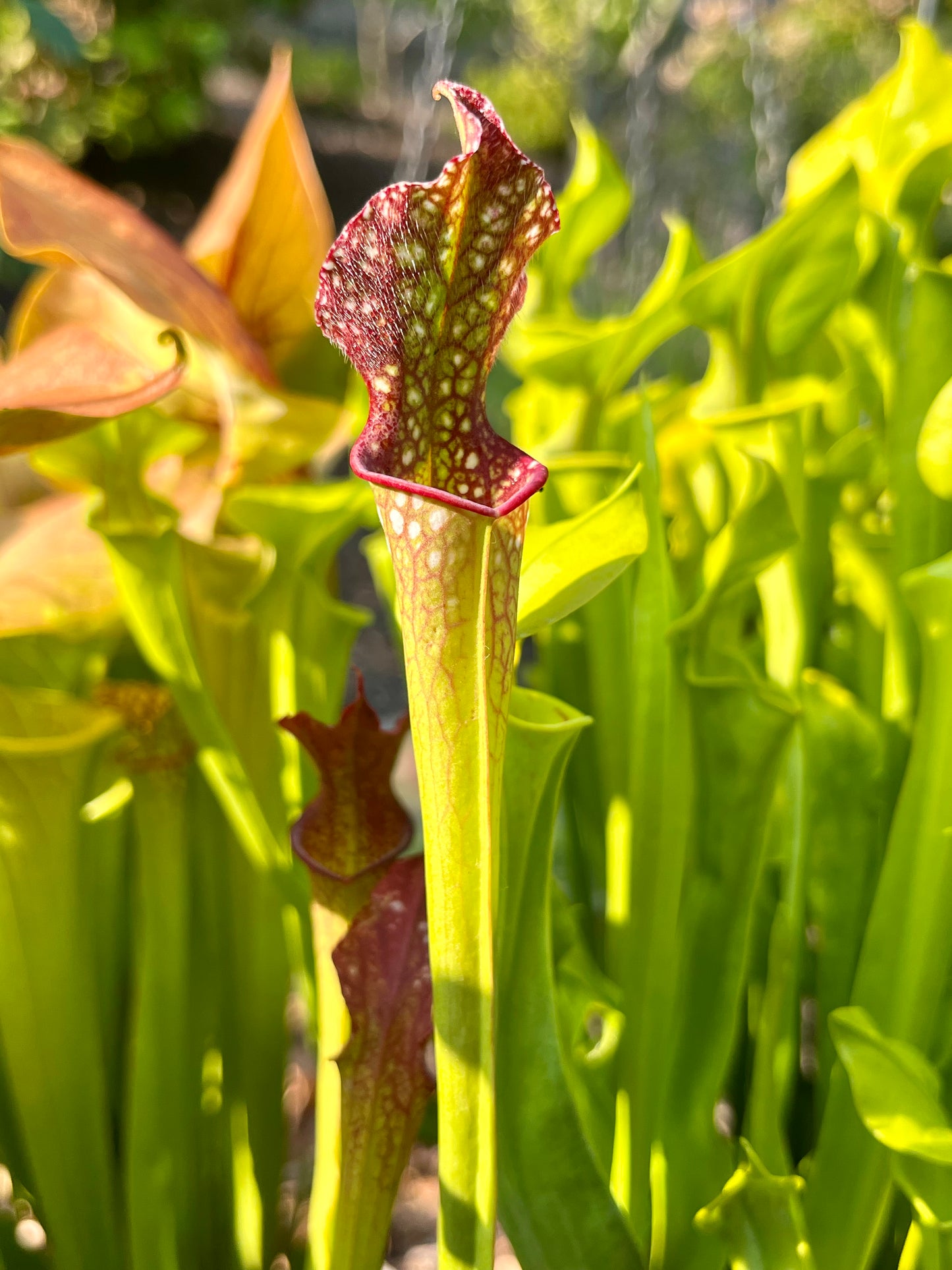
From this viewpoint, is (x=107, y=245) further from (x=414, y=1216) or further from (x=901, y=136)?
(x=414, y=1216)

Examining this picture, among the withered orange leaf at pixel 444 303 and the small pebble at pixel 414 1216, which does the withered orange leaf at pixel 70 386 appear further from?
the small pebble at pixel 414 1216

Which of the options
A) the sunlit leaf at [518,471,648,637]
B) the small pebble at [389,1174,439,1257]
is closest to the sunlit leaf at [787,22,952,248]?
the sunlit leaf at [518,471,648,637]

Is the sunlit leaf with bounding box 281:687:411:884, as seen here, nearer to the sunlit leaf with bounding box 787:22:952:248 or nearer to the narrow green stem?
the narrow green stem

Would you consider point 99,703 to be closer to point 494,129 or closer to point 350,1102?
point 350,1102

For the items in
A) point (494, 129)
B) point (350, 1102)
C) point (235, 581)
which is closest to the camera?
point (494, 129)

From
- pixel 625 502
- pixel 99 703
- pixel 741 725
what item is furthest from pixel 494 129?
pixel 99 703

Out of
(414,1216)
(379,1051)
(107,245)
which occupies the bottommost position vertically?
(414,1216)

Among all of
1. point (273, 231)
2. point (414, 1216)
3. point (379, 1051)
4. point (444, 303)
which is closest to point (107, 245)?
point (273, 231)
